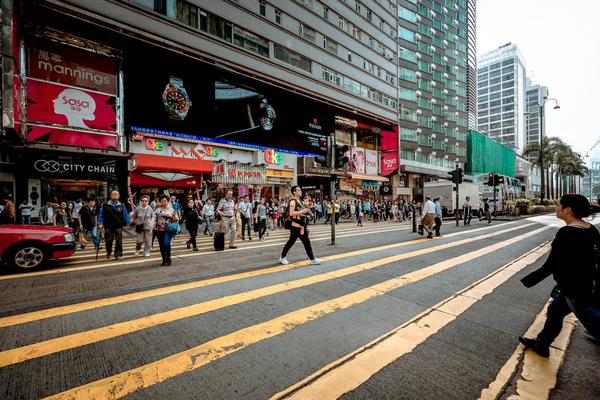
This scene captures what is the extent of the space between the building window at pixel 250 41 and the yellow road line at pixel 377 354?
2155 centimetres

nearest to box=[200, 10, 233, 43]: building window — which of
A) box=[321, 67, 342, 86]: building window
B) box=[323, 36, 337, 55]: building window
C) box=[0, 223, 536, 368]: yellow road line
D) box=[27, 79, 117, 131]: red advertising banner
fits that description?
box=[27, 79, 117, 131]: red advertising banner

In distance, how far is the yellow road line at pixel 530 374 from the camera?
214cm

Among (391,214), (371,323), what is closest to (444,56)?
(391,214)

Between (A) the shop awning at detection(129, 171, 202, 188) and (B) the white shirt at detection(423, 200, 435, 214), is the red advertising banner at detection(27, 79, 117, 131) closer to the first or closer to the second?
(A) the shop awning at detection(129, 171, 202, 188)

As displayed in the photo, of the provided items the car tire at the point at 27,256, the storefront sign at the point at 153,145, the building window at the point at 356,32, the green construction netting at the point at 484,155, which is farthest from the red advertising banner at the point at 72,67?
the green construction netting at the point at 484,155

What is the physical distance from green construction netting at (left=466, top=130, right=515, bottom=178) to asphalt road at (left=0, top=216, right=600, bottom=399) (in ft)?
173

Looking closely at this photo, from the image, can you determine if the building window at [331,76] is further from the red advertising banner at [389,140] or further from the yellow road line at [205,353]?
the yellow road line at [205,353]

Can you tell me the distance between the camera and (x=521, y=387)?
7.28 ft

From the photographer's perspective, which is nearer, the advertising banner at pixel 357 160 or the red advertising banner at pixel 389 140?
the advertising banner at pixel 357 160

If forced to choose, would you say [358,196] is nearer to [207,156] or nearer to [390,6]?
[207,156]

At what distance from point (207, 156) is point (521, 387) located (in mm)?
19118

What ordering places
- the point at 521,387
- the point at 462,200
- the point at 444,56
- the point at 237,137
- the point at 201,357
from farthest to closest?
the point at 444,56 → the point at 462,200 → the point at 237,137 → the point at 201,357 → the point at 521,387

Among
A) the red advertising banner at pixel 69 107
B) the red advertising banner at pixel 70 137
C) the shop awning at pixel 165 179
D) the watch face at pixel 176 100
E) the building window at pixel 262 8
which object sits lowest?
the shop awning at pixel 165 179

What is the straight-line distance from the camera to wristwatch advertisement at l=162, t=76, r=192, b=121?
56.2 ft
